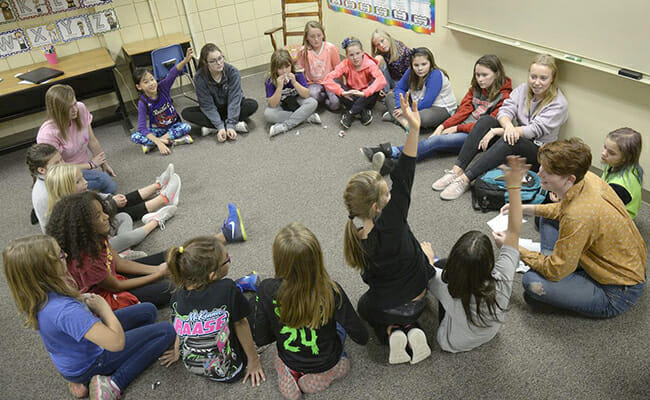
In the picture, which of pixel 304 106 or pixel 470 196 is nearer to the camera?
pixel 470 196

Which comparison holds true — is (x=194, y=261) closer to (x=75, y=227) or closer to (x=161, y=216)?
(x=75, y=227)

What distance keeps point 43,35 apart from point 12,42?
10.5 inches

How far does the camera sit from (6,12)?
402 centimetres

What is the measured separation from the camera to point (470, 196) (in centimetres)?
294

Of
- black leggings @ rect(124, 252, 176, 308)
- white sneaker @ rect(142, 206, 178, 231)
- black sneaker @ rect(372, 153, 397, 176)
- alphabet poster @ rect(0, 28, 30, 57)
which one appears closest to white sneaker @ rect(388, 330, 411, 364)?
black leggings @ rect(124, 252, 176, 308)

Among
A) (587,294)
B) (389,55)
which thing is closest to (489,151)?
(587,294)

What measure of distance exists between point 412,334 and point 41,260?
1454 mm

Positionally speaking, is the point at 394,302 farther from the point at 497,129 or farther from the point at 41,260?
the point at 497,129

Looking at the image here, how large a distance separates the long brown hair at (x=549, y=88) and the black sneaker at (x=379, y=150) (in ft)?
3.18

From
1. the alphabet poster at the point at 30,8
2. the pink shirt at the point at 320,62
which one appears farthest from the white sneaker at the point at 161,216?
the alphabet poster at the point at 30,8

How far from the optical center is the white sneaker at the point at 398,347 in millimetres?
1892

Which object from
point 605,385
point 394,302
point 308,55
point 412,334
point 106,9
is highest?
point 106,9

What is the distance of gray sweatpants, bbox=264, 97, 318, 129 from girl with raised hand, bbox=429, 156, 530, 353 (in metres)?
2.40

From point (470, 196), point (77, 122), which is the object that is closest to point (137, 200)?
point (77, 122)
